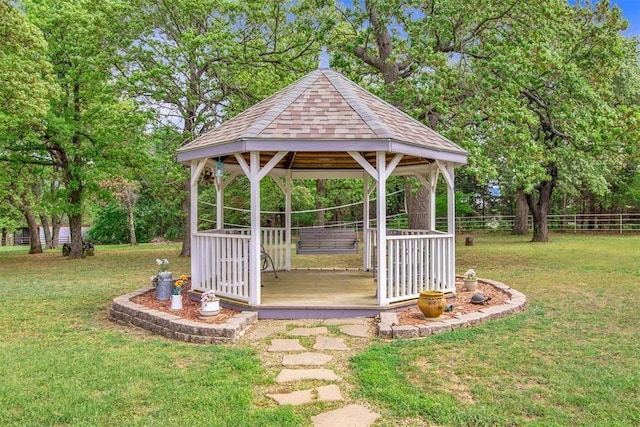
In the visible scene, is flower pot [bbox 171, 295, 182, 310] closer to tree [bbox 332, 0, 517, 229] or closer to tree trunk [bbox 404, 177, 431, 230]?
tree [bbox 332, 0, 517, 229]

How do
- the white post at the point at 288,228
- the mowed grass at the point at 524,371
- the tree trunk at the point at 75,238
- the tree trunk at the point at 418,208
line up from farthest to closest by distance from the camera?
the tree trunk at the point at 75,238 < the tree trunk at the point at 418,208 < the white post at the point at 288,228 < the mowed grass at the point at 524,371

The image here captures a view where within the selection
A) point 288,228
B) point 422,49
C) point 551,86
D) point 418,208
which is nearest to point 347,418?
point 288,228

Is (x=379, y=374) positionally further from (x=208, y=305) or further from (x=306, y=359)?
(x=208, y=305)

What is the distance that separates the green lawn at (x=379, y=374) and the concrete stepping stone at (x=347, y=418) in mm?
94

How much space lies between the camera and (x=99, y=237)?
30.9m

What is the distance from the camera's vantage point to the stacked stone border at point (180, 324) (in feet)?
16.4

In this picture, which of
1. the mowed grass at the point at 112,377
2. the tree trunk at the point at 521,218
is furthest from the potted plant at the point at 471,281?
the tree trunk at the point at 521,218

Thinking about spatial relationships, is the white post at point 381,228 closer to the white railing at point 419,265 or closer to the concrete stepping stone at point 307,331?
the white railing at point 419,265

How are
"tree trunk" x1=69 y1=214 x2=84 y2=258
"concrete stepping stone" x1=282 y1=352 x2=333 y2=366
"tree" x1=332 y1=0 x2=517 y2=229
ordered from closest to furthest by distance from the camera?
"concrete stepping stone" x1=282 y1=352 x2=333 y2=366
"tree" x1=332 y1=0 x2=517 y2=229
"tree trunk" x1=69 y1=214 x2=84 y2=258

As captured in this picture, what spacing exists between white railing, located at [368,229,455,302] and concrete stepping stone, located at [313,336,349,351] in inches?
53.1

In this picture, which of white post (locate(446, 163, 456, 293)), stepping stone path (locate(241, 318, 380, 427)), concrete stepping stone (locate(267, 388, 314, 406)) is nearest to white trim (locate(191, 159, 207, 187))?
stepping stone path (locate(241, 318, 380, 427))

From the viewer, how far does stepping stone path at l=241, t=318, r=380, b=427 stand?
3.21 meters

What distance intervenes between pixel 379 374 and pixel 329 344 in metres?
1.02

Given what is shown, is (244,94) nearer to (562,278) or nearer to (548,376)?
(562,278)
